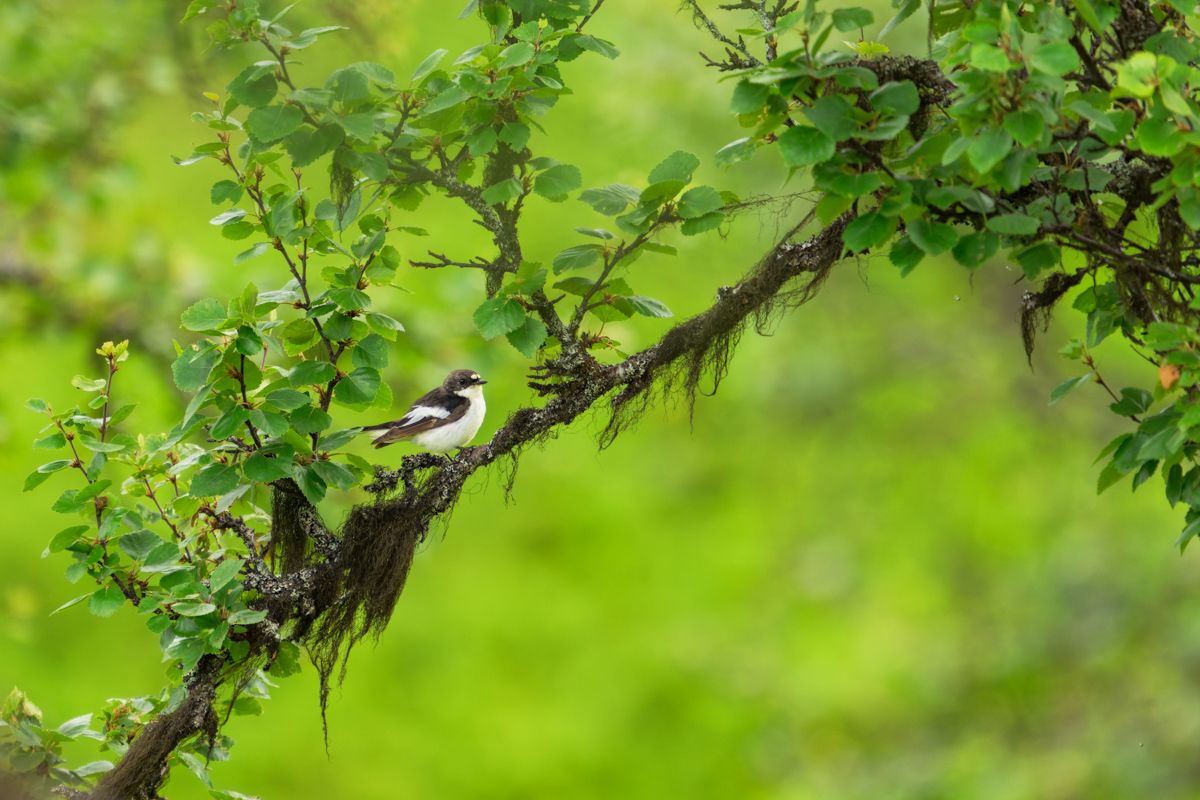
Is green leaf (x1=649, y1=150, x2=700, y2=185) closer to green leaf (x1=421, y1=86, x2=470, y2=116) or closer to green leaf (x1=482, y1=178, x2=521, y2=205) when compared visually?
green leaf (x1=482, y1=178, x2=521, y2=205)

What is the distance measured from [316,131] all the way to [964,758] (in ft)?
22.6

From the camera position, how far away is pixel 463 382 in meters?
4.54

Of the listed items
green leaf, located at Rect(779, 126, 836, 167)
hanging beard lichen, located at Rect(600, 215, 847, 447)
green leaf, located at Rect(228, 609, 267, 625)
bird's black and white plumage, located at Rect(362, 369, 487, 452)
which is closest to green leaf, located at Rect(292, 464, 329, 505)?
green leaf, located at Rect(228, 609, 267, 625)

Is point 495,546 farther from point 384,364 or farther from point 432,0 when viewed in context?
point 384,364

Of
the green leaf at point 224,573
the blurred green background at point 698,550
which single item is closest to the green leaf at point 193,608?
the green leaf at point 224,573

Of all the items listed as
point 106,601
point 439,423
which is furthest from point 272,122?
point 439,423

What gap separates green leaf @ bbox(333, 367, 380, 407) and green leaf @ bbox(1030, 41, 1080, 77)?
1.31 meters

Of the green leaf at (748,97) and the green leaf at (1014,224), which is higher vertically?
the green leaf at (748,97)

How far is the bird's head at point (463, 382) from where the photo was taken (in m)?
4.50

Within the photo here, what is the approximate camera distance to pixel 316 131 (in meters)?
2.22

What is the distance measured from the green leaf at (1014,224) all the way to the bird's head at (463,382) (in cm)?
265

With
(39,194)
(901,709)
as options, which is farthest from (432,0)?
(901,709)

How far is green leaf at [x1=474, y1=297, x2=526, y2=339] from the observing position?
2.32m

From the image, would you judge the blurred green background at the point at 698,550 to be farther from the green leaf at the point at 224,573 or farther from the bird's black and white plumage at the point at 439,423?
the green leaf at the point at 224,573
